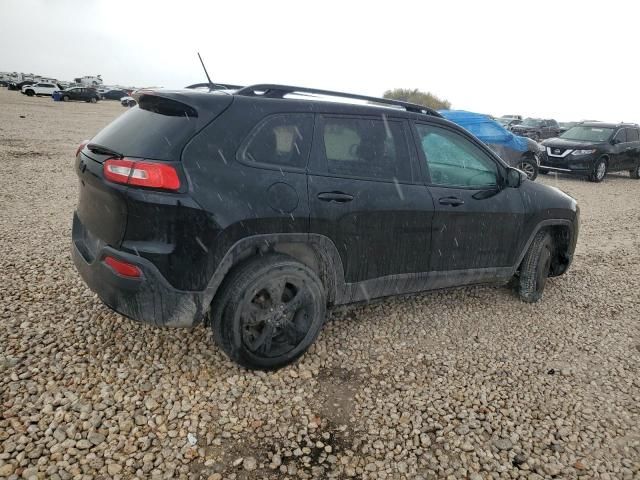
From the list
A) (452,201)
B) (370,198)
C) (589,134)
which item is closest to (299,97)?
(370,198)

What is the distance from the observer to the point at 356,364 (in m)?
3.20

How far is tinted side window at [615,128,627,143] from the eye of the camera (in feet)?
43.3

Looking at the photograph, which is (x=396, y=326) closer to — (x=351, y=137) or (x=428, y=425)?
(x=428, y=425)

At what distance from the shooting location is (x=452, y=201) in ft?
11.5

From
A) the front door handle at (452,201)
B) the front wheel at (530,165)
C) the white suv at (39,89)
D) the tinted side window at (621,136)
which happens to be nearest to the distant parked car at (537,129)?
the tinted side window at (621,136)

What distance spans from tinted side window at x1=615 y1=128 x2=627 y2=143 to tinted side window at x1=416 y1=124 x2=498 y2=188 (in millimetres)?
11881

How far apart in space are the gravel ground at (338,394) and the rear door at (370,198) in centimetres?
66

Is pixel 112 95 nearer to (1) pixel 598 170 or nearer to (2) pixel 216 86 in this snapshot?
(1) pixel 598 170

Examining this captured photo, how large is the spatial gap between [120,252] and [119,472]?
1.11 metres

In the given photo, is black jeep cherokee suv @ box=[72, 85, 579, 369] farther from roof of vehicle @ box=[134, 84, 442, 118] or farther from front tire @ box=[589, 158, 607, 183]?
front tire @ box=[589, 158, 607, 183]

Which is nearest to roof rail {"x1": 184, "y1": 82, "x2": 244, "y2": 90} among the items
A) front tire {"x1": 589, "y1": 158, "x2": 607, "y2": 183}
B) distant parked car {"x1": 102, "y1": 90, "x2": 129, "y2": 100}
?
front tire {"x1": 589, "y1": 158, "x2": 607, "y2": 183}

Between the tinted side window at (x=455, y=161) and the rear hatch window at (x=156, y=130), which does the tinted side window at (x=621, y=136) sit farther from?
the rear hatch window at (x=156, y=130)

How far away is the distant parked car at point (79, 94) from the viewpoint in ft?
134

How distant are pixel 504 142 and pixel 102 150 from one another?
10.7m
